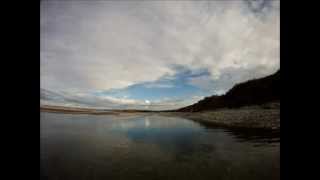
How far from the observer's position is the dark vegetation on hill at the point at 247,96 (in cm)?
144

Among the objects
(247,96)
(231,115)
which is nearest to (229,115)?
(231,115)

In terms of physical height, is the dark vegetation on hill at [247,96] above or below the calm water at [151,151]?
above

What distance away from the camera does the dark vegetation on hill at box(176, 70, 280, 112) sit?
4.73 ft

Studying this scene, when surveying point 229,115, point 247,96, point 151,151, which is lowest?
point 151,151

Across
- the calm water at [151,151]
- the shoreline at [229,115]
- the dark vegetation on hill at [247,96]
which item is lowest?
the calm water at [151,151]

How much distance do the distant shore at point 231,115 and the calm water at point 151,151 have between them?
4 cm

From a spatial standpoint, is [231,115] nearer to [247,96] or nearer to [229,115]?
[229,115]

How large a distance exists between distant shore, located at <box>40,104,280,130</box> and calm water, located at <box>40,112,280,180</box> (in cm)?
4

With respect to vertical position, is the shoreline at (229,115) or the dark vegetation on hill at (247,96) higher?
the dark vegetation on hill at (247,96)

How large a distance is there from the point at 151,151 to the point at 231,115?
525mm

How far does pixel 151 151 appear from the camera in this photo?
4.82ft

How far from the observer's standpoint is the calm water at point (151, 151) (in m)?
1.44

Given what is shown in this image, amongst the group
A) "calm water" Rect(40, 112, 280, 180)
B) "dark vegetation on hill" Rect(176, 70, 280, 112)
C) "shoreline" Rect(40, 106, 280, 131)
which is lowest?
"calm water" Rect(40, 112, 280, 180)

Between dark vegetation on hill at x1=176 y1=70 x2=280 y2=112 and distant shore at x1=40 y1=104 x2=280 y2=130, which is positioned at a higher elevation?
dark vegetation on hill at x1=176 y1=70 x2=280 y2=112
